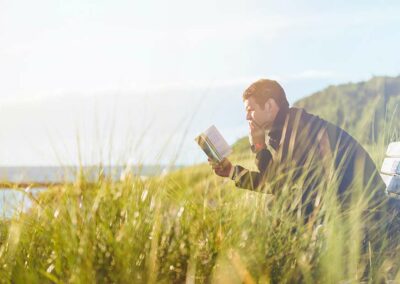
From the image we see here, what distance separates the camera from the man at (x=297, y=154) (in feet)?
12.9

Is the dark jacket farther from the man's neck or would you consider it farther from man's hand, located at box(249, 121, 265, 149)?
man's hand, located at box(249, 121, 265, 149)

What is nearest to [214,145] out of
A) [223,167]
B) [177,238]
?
[223,167]

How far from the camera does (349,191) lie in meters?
3.93

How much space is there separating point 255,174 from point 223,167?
0.80 feet

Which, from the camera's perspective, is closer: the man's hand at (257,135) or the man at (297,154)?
the man at (297,154)

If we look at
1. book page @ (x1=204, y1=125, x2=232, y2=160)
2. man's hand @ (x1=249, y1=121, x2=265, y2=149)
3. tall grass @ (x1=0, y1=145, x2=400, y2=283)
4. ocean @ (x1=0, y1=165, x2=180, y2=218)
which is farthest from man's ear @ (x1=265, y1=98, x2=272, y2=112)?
ocean @ (x1=0, y1=165, x2=180, y2=218)

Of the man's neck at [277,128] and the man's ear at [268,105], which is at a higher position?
the man's ear at [268,105]

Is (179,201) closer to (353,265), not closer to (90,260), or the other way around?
(90,260)

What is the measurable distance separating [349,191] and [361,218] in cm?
17

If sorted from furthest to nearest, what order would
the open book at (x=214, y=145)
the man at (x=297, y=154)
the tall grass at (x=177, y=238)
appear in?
the open book at (x=214, y=145) < the man at (x=297, y=154) < the tall grass at (x=177, y=238)

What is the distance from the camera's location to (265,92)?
14.2ft

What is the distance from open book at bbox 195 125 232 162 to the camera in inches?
166

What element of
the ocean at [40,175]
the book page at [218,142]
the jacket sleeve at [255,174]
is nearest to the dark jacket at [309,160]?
the jacket sleeve at [255,174]

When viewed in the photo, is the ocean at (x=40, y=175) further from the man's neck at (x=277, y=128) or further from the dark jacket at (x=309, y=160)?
the man's neck at (x=277, y=128)
